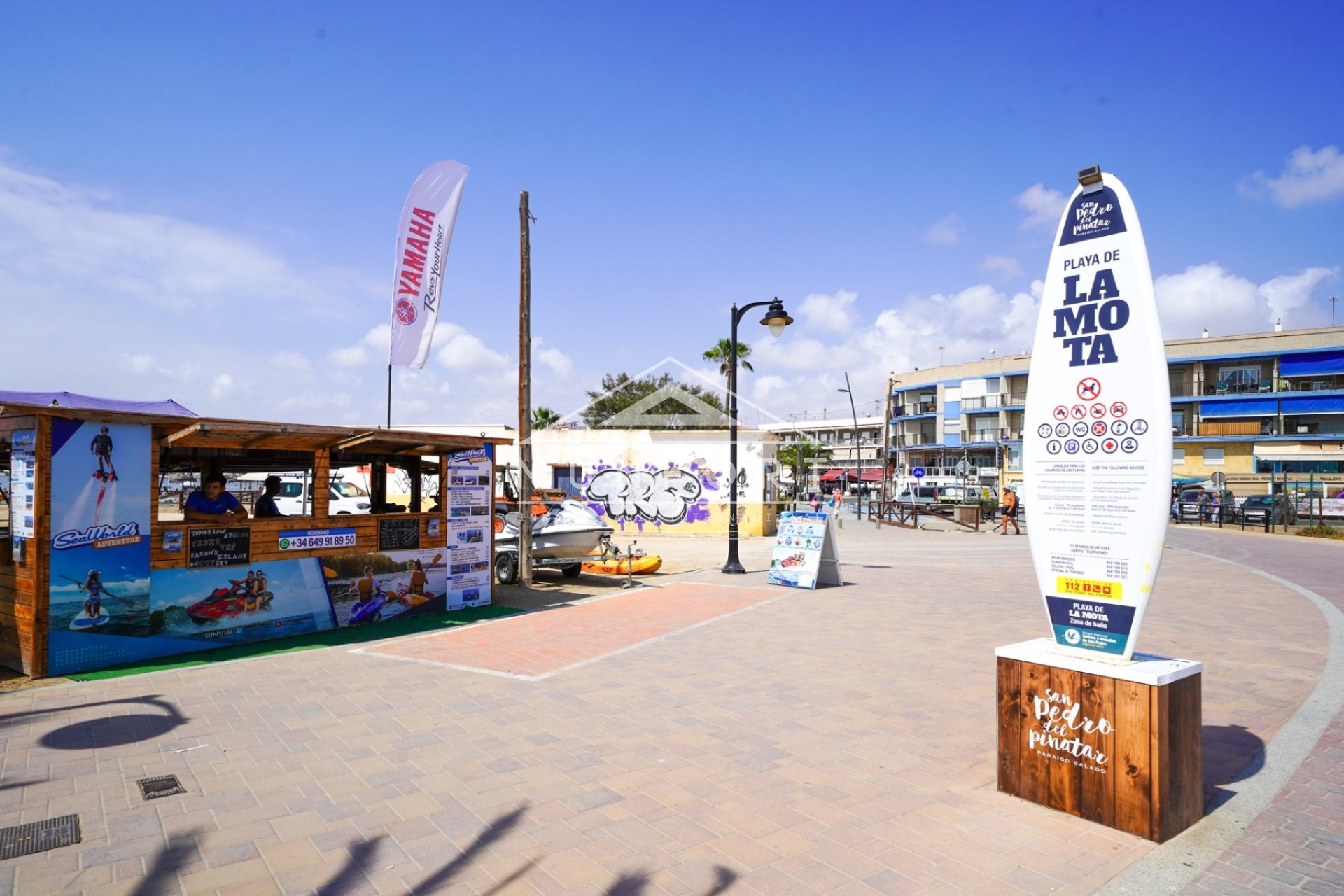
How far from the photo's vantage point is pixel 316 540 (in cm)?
920

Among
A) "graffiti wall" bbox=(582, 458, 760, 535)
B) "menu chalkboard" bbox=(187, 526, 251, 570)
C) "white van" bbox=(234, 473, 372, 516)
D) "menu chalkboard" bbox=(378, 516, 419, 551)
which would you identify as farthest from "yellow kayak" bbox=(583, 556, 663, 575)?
"graffiti wall" bbox=(582, 458, 760, 535)

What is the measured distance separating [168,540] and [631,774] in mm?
5768

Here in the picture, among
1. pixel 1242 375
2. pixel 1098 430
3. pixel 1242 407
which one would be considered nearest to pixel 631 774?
pixel 1098 430

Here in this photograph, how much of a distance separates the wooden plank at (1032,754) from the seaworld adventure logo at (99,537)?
7.80 m

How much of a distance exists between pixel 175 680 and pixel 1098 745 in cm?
722

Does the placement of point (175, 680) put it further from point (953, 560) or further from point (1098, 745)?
point (953, 560)

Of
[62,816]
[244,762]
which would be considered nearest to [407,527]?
[244,762]

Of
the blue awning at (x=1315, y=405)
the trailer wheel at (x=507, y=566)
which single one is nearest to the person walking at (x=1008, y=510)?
the trailer wheel at (x=507, y=566)

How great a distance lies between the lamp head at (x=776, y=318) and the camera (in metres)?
14.0

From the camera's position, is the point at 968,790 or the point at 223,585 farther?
the point at 223,585

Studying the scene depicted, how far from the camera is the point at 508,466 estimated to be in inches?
781

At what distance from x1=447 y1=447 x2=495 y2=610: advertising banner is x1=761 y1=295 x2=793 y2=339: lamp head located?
5.74m

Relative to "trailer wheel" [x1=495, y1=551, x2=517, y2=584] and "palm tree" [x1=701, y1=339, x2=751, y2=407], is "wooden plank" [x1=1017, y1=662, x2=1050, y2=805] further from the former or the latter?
"palm tree" [x1=701, y1=339, x2=751, y2=407]

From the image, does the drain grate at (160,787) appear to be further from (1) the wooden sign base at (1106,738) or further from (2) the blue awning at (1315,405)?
(2) the blue awning at (1315,405)
